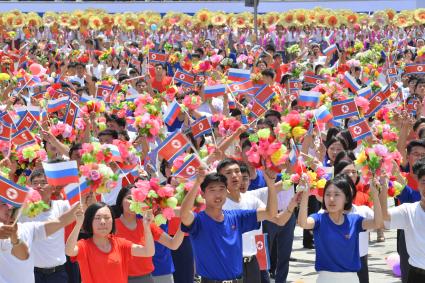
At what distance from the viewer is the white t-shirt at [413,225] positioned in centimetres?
766

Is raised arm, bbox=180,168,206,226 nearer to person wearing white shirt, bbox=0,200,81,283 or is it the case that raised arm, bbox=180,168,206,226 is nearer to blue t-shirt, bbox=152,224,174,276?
person wearing white shirt, bbox=0,200,81,283

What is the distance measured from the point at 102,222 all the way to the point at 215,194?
33.9 inches

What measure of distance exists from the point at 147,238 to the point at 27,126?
5120 mm

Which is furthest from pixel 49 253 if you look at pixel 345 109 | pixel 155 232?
pixel 345 109

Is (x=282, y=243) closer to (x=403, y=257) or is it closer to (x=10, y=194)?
(x=403, y=257)

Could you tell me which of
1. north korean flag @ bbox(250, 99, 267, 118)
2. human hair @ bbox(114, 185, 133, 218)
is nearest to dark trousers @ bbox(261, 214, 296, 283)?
human hair @ bbox(114, 185, 133, 218)

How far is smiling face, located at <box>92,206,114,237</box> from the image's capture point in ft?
23.8

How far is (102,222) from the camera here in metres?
7.26

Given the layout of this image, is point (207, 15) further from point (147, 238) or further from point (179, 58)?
point (147, 238)

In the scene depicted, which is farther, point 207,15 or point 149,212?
point 207,15

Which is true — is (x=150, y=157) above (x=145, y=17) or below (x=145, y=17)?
above

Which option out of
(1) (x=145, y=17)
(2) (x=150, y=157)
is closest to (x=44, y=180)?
(2) (x=150, y=157)

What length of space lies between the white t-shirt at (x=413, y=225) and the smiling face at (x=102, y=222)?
2.04m

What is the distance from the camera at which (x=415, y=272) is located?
7.72 m
